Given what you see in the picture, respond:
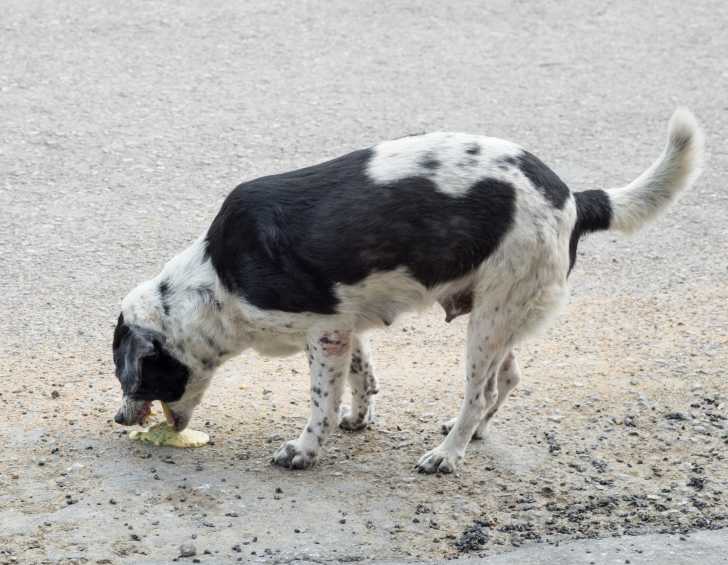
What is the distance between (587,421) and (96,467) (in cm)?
250

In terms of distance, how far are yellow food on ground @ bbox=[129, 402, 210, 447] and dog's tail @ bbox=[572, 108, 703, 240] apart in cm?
215

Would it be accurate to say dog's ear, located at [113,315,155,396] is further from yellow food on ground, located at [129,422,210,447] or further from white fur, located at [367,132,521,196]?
white fur, located at [367,132,521,196]

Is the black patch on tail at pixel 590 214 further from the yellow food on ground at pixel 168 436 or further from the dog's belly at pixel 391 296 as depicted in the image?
the yellow food on ground at pixel 168 436

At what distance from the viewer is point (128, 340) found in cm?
604

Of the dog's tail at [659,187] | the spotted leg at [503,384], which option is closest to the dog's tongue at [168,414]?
the spotted leg at [503,384]

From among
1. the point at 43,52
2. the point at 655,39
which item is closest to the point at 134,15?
the point at 43,52

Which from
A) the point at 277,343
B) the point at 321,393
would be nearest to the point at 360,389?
the point at 321,393

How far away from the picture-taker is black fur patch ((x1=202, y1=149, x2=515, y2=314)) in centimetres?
570

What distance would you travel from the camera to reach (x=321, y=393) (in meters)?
6.01

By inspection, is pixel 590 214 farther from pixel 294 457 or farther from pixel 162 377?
pixel 162 377

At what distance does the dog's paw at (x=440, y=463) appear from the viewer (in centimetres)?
607

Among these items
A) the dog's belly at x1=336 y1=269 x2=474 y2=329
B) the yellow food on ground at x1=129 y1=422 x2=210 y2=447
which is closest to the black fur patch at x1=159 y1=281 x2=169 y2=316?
the yellow food on ground at x1=129 y1=422 x2=210 y2=447

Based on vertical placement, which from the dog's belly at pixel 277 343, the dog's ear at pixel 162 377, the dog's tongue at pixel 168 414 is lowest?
the dog's tongue at pixel 168 414

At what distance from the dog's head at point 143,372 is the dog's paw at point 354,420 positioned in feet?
2.86
